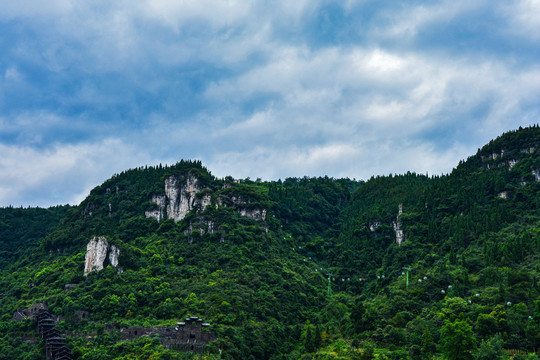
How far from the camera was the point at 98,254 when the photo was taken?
11181 cm

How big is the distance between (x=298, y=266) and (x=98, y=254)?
4574 cm

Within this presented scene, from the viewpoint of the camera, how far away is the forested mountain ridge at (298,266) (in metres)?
80.1

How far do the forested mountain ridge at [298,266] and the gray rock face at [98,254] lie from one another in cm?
190

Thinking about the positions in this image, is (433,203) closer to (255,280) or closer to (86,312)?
(255,280)

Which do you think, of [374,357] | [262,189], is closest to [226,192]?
[262,189]

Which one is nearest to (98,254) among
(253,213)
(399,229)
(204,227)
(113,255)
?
(113,255)

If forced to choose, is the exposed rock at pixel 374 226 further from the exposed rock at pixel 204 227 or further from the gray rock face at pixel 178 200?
the gray rock face at pixel 178 200

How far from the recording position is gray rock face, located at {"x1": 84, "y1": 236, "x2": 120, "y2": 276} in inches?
4375

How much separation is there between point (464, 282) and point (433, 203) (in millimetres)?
46564

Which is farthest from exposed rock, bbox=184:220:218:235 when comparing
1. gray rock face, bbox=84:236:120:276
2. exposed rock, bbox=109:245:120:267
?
gray rock face, bbox=84:236:120:276

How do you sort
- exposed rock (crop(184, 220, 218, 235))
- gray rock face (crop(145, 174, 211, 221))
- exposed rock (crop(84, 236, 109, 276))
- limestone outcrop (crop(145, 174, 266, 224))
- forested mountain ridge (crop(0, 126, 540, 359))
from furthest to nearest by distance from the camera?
gray rock face (crop(145, 174, 211, 221)) → limestone outcrop (crop(145, 174, 266, 224)) → exposed rock (crop(184, 220, 218, 235)) → exposed rock (crop(84, 236, 109, 276)) → forested mountain ridge (crop(0, 126, 540, 359))

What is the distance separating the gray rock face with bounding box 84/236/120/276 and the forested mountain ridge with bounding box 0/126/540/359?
6.24 feet

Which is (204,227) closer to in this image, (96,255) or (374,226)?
(96,255)

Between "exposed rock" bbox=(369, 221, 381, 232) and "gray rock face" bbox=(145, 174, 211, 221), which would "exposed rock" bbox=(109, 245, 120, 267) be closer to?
"gray rock face" bbox=(145, 174, 211, 221)
